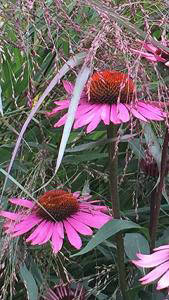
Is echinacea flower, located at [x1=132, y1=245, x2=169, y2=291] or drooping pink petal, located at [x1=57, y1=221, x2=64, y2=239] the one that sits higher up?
echinacea flower, located at [x1=132, y1=245, x2=169, y2=291]

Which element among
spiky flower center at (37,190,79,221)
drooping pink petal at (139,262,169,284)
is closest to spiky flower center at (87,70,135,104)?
spiky flower center at (37,190,79,221)

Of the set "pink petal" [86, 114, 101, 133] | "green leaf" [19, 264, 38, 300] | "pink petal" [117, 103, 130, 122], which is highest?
"pink petal" [117, 103, 130, 122]

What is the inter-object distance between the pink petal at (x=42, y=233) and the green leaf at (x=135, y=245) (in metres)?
0.09

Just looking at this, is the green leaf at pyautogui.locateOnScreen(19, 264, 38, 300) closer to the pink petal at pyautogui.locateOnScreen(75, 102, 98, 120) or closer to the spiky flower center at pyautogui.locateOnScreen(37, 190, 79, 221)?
the spiky flower center at pyautogui.locateOnScreen(37, 190, 79, 221)

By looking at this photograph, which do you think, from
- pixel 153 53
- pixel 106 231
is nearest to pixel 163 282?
pixel 106 231

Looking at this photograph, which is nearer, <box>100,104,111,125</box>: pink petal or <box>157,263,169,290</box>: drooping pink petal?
<box>157,263,169,290</box>: drooping pink petal

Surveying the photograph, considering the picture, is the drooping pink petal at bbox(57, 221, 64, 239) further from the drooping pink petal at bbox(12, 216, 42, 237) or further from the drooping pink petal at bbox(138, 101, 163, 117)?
the drooping pink petal at bbox(138, 101, 163, 117)

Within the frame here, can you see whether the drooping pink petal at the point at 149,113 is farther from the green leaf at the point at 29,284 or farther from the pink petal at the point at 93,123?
the green leaf at the point at 29,284

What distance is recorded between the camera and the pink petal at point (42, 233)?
25.2 inches

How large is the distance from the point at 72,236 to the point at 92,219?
37 mm

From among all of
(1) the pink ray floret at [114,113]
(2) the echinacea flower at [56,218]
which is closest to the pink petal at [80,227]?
(2) the echinacea flower at [56,218]

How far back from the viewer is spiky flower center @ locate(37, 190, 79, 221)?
0.69 meters

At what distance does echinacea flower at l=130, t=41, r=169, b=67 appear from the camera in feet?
2.03

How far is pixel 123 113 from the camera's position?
64 cm
